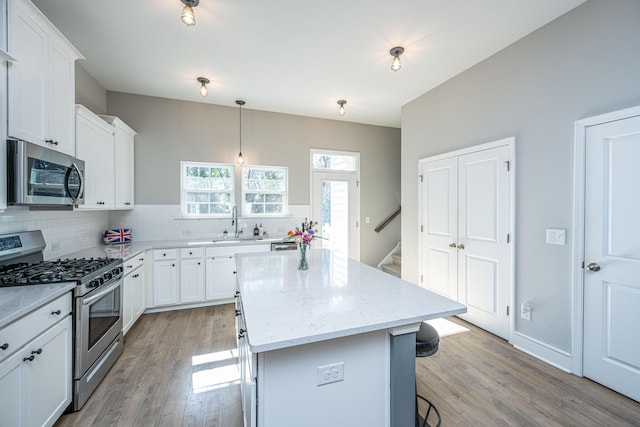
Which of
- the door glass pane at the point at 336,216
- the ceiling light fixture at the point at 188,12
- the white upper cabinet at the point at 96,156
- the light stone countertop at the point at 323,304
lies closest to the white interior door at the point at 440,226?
the door glass pane at the point at 336,216

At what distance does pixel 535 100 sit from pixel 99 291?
4.14 m

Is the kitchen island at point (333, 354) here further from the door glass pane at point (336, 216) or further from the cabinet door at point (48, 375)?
the door glass pane at point (336, 216)

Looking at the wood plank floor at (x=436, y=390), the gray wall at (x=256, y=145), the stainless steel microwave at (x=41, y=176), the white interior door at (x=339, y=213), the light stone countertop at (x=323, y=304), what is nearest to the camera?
the light stone countertop at (x=323, y=304)

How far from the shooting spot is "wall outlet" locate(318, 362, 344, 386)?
3.78 ft

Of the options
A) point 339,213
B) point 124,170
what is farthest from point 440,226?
point 124,170

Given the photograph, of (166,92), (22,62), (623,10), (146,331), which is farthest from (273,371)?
(166,92)

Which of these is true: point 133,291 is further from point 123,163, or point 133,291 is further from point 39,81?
point 39,81

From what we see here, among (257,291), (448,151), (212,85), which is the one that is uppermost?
(212,85)

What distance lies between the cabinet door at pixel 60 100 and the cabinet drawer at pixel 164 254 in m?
1.54

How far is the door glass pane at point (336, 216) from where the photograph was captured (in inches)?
203

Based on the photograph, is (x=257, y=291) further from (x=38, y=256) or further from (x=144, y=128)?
(x=144, y=128)

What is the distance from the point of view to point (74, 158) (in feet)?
7.69

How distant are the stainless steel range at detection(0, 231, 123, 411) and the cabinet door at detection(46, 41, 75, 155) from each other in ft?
2.69

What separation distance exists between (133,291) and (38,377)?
64.7 inches
